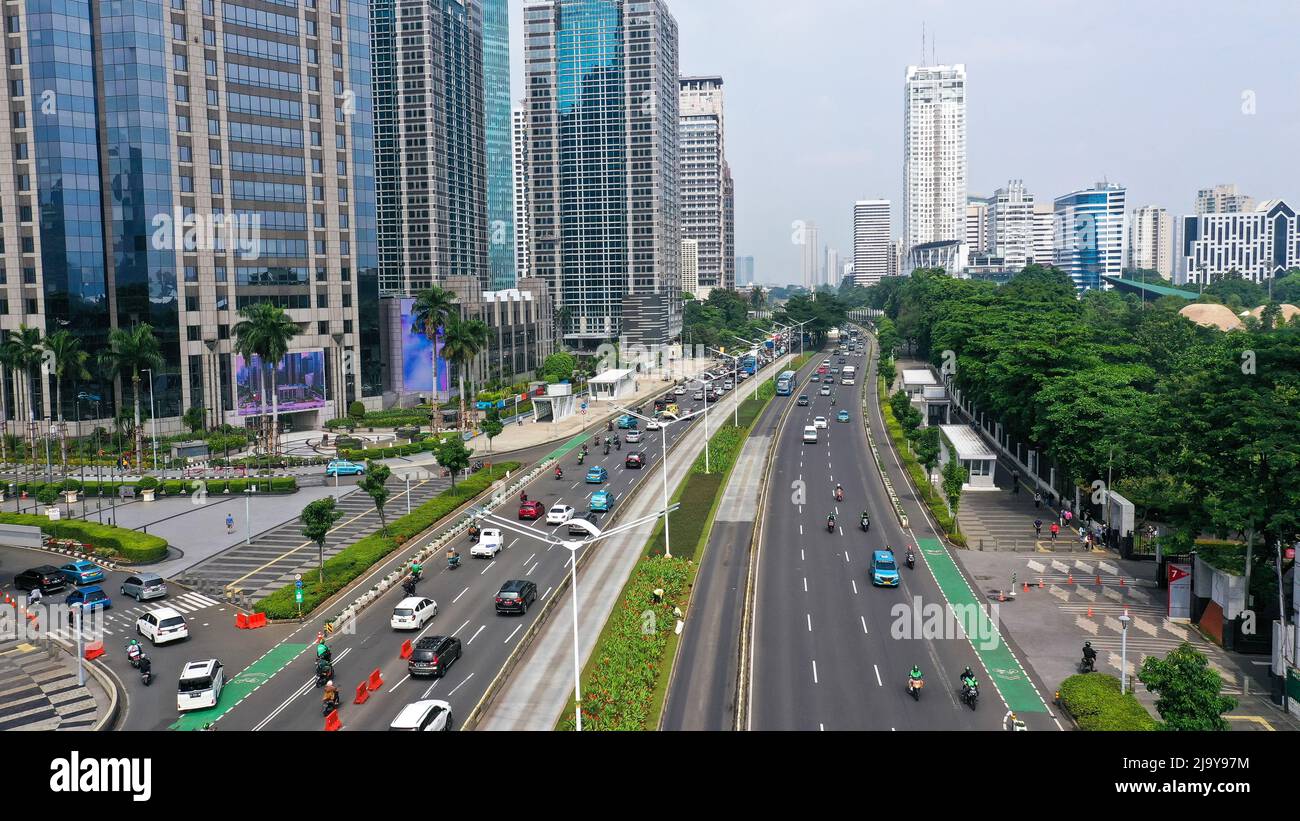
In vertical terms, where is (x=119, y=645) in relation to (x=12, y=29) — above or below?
below

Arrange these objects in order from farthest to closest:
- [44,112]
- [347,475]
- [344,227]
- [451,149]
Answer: [451,149] → [344,227] → [44,112] → [347,475]

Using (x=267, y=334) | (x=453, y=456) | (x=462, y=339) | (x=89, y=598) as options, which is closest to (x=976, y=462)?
(x=453, y=456)

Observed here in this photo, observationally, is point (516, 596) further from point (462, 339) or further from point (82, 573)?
point (462, 339)

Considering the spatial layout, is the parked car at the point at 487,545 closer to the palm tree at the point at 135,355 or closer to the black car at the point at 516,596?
the black car at the point at 516,596

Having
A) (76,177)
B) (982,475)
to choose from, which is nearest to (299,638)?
(982,475)

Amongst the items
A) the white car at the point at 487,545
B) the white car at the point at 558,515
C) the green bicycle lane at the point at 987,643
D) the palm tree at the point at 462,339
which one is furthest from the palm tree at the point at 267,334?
the green bicycle lane at the point at 987,643
